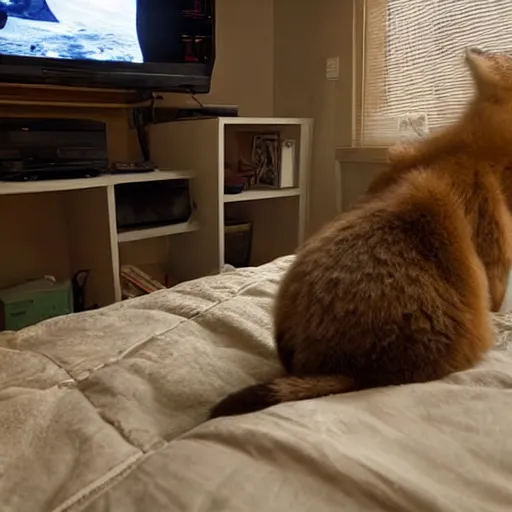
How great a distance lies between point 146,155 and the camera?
226 cm

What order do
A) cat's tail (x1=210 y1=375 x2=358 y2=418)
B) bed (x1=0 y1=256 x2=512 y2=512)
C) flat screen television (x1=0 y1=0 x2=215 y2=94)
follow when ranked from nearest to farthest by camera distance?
bed (x1=0 y1=256 x2=512 y2=512) → cat's tail (x1=210 y1=375 x2=358 y2=418) → flat screen television (x1=0 y1=0 x2=215 y2=94)

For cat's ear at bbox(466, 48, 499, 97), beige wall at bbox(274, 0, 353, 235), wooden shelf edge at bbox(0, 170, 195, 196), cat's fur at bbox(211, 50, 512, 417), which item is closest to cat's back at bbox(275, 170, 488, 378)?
cat's fur at bbox(211, 50, 512, 417)

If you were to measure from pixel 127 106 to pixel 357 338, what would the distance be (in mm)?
1756

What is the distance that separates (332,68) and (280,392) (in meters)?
1.90

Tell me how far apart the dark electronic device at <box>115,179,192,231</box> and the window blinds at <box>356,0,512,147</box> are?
0.75 m

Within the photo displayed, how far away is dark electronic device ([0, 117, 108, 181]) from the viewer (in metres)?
1.64

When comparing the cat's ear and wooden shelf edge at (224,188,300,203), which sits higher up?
the cat's ear

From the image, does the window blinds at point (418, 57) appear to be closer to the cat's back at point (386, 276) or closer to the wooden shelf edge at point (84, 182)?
the wooden shelf edge at point (84, 182)

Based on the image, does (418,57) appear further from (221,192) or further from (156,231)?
(156,231)

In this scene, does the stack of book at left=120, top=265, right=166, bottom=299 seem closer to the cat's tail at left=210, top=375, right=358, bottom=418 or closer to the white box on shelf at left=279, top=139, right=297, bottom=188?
the white box on shelf at left=279, top=139, right=297, bottom=188

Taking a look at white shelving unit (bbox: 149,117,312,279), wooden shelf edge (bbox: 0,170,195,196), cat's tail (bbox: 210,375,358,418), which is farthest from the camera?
white shelving unit (bbox: 149,117,312,279)

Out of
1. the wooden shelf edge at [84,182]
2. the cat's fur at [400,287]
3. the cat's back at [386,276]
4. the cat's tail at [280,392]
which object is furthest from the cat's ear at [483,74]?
the wooden shelf edge at [84,182]

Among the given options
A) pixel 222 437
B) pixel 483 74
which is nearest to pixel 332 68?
pixel 483 74

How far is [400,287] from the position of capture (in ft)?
2.26
